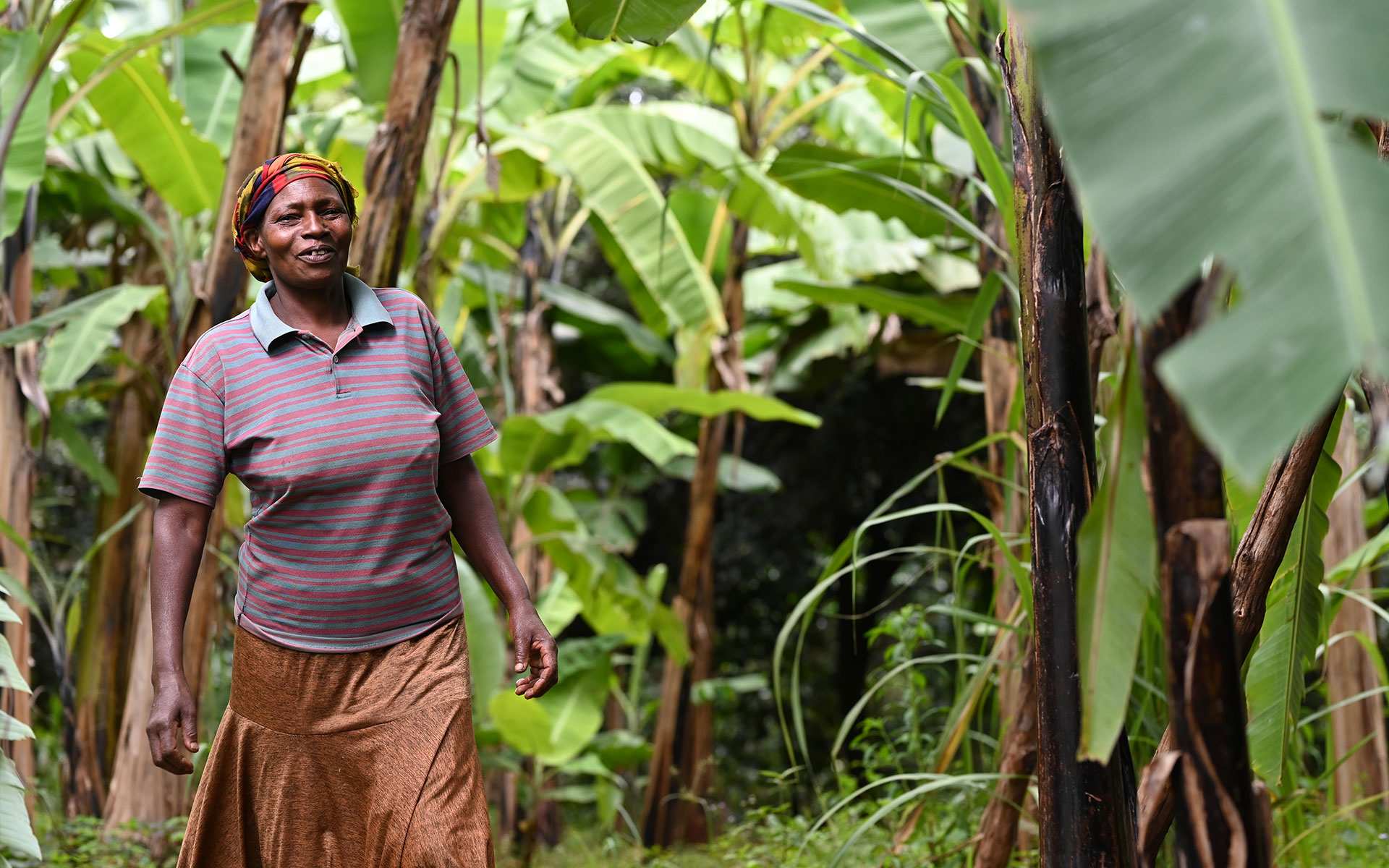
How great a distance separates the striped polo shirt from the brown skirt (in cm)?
5

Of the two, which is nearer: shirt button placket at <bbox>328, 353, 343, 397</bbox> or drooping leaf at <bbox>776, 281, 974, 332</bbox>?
shirt button placket at <bbox>328, 353, 343, 397</bbox>

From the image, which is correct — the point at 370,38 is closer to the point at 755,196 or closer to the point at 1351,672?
the point at 755,196

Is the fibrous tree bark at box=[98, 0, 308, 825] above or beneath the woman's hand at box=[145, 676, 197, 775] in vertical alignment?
above

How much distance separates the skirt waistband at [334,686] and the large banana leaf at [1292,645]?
115 centimetres

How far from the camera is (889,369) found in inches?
251

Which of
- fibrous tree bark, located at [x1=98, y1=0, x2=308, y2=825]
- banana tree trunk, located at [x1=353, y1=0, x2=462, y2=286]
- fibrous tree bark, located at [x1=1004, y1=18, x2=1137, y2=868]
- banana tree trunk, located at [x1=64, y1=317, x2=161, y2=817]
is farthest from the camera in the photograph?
banana tree trunk, located at [x1=64, y1=317, x2=161, y2=817]

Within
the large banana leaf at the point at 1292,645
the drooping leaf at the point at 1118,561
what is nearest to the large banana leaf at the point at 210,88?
the large banana leaf at the point at 1292,645

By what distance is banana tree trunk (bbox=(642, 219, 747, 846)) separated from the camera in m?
5.63

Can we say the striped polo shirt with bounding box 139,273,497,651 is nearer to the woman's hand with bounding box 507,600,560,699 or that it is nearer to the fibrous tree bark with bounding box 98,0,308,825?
the woman's hand with bounding box 507,600,560,699

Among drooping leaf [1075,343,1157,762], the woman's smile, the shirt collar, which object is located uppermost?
the woman's smile

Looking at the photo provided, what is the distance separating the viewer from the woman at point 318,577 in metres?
1.83

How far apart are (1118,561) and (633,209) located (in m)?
4.08

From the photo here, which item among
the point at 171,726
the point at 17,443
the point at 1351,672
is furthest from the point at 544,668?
the point at 1351,672

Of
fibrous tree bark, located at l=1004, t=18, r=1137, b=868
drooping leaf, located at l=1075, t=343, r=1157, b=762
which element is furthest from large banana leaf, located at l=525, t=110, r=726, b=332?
drooping leaf, located at l=1075, t=343, r=1157, b=762
